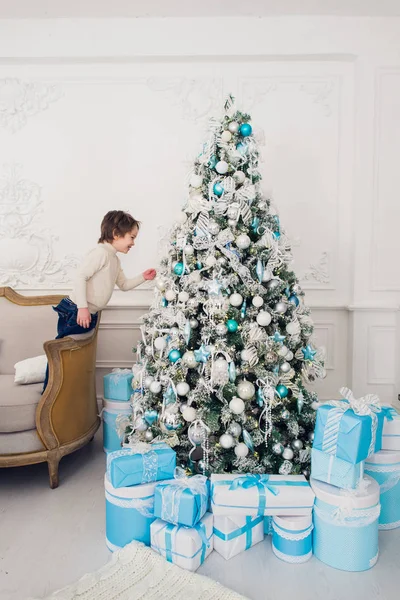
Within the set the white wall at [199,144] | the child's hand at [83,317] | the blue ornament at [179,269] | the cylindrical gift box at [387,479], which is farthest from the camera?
the white wall at [199,144]

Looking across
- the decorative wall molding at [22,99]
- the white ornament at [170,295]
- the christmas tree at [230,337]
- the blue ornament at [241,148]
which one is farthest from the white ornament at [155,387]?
the decorative wall molding at [22,99]

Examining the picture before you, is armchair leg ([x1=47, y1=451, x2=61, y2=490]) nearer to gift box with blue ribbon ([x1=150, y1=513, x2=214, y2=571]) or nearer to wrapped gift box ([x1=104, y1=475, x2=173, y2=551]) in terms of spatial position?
wrapped gift box ([x1=104, y1=475, x2=173, y2=551])

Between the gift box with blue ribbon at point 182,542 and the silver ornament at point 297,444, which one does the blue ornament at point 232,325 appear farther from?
the gift box with blue ribbon at point 182,542

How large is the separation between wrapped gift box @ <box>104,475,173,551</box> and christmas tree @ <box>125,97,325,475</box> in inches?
13.6

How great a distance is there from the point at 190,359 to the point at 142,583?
3.02 ft

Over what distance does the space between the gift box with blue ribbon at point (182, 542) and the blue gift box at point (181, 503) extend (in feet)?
0.09

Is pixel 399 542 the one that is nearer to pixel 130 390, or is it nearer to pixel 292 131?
pixel 130 390

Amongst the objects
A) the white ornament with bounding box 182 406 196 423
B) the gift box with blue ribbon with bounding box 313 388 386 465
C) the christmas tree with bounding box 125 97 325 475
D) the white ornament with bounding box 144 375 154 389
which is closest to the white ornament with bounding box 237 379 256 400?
the christmas tree with bounding box 125 97 325 475

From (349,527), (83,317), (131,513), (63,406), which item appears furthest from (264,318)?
(63,406)

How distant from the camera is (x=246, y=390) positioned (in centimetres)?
206

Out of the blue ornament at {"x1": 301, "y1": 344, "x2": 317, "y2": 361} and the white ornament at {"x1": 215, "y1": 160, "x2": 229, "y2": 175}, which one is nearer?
the white ornament at {"x1": 215, "y1": 160, "x2": 229, "y2": 175}

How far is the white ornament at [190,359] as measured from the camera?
212cm

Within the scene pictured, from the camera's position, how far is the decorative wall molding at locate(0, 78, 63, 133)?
3.40 m

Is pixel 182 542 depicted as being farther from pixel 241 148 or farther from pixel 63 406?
pixel 241 148
